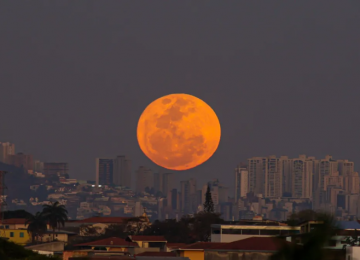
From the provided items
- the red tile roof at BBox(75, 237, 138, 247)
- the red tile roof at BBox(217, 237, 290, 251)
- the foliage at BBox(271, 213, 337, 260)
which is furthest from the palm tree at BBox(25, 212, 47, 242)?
the foliage at BBox(271, 213, 337, 260)

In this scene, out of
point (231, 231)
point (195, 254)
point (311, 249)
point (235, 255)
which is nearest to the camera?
point (311, 249)

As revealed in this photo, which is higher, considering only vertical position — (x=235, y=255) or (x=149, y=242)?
(x=235, y=255)

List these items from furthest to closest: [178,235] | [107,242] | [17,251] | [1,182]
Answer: [178,235] → [1,182] → [107,242] → [17,251]

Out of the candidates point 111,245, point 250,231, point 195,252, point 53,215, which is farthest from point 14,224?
point 195,252

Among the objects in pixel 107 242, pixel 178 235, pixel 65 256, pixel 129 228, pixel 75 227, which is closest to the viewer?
A: pixel 65 256

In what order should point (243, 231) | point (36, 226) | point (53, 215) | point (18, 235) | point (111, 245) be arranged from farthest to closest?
1. point (53, 215)
2. point (36, 226)
3. point (18, 235)
4. point (111, 245)
5. point (243, 231)

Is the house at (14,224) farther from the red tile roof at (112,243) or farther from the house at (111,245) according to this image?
the house at (111,245)

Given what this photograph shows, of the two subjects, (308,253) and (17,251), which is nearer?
(308,253)

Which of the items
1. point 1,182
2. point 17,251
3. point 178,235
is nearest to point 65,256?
point 17,251

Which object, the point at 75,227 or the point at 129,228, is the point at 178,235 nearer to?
the point at 129,228

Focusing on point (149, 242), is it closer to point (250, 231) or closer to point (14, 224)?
point (250, 231)
